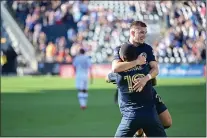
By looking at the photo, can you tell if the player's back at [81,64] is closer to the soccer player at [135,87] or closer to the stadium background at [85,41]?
the stadium background at [85,41]

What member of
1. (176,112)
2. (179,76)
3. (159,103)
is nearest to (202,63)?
(179,76)

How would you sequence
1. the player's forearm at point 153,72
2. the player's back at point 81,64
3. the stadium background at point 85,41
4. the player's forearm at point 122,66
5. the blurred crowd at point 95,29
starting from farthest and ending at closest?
the blurred crowd at point 95,29 → the stadium background at point 85,41 → the player's back at point 81,64 → the player's forearm at point 153,72 → the player's forearm at point 122,66

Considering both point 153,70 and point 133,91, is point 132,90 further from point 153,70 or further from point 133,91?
point 153,70

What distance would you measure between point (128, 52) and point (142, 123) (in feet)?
3.26

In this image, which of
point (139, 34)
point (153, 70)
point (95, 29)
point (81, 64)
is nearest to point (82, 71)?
point (81, 64)

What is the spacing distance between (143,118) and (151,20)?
30717 millimetres

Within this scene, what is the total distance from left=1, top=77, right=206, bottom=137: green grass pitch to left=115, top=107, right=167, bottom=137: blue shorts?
5956mm

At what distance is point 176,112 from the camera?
1945cm

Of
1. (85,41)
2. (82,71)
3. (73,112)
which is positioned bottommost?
(73,112)

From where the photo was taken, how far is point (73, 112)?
20.1 meters

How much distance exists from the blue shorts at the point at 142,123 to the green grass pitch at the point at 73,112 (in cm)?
596

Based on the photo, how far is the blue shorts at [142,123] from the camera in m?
8.34

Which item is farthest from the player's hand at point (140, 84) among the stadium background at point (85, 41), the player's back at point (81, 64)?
the stadium background at point (85, 41)

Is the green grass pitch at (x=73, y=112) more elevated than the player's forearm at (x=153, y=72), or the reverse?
the player's forearm at (x=153, y=72)
